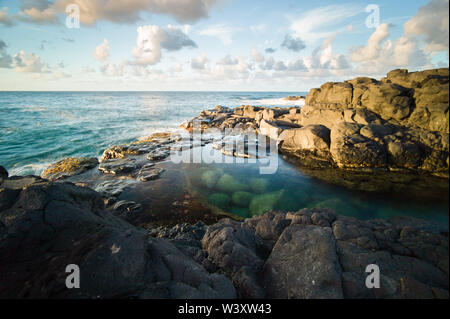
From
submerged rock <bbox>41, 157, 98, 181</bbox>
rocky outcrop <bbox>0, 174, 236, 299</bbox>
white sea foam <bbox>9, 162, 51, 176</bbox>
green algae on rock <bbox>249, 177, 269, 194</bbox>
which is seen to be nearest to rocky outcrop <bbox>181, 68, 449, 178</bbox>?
green algae on rock <bbox>249, 177, 269, 194</bbox>

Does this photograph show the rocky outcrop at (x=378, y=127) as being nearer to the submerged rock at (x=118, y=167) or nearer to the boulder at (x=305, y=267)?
the boulder at (x=305, y=267)

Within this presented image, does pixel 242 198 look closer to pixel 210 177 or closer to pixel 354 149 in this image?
pixel 210 177

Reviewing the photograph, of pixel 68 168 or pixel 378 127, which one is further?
pixel 68 168

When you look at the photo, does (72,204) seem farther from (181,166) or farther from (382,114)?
(382,114)

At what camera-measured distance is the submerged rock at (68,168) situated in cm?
1238

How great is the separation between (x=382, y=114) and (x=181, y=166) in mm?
14338

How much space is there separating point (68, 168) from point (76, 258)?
1348cm

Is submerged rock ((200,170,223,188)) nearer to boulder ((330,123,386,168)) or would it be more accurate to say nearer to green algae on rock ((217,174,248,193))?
green algae on rock ((217,174,248,193))

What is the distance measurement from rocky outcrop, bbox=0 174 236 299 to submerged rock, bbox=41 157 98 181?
443 inches

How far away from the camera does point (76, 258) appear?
9.89 feet

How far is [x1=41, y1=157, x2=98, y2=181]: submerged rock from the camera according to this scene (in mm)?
12383

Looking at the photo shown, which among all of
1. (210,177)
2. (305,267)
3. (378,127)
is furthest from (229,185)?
(378,127)
